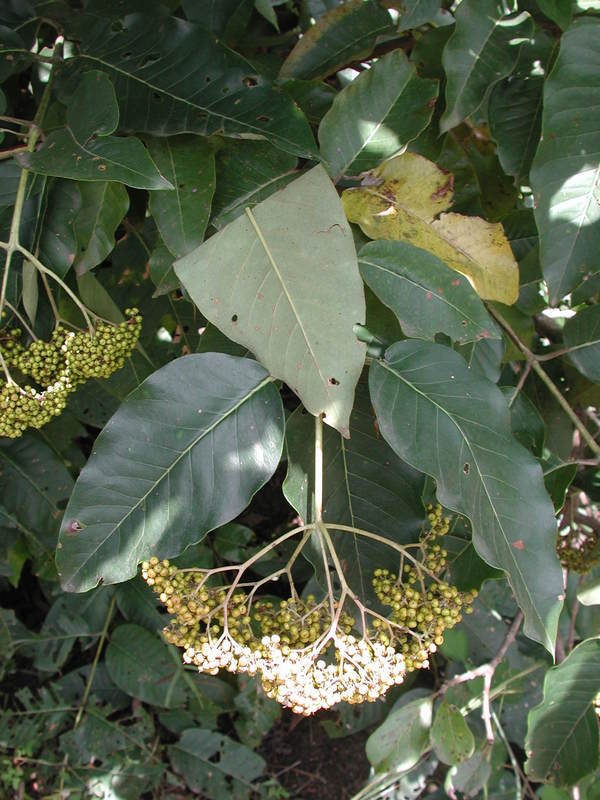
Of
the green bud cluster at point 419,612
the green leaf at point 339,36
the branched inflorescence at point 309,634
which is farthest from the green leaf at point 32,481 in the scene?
the green leaf at point 339,36

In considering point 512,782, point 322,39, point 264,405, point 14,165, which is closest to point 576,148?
point 322,39

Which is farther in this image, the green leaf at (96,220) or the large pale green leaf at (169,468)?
the green leaf at (96,220)

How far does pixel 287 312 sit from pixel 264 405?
0.18 meters

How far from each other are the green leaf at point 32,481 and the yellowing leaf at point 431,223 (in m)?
0.98

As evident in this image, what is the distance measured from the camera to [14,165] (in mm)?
1184

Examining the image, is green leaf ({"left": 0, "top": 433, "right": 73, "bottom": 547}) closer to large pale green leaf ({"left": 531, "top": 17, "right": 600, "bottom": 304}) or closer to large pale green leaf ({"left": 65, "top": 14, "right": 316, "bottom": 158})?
large pale green leaf ({"left": 65, "top": 14, "right": 316, "bottom": 158})

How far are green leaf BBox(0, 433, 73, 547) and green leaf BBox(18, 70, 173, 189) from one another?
0.82 meters

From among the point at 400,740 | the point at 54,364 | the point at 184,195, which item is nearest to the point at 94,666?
the point at 400,740

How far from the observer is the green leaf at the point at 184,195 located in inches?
45.8

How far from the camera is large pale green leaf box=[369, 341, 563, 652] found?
3.27 feet

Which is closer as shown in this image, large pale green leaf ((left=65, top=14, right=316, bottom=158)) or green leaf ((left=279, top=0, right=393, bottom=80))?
large pale green leaf ((left=65, top=14, right=316, bottom=158))

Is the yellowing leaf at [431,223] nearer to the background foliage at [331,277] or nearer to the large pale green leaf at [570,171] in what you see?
the background foliage at [331,277]

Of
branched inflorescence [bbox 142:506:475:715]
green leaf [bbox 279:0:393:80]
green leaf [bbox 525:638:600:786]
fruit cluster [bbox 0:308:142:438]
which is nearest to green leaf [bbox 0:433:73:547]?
fruit cluster [bbox 0:308:142:438]

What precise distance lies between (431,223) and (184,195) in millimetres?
471
